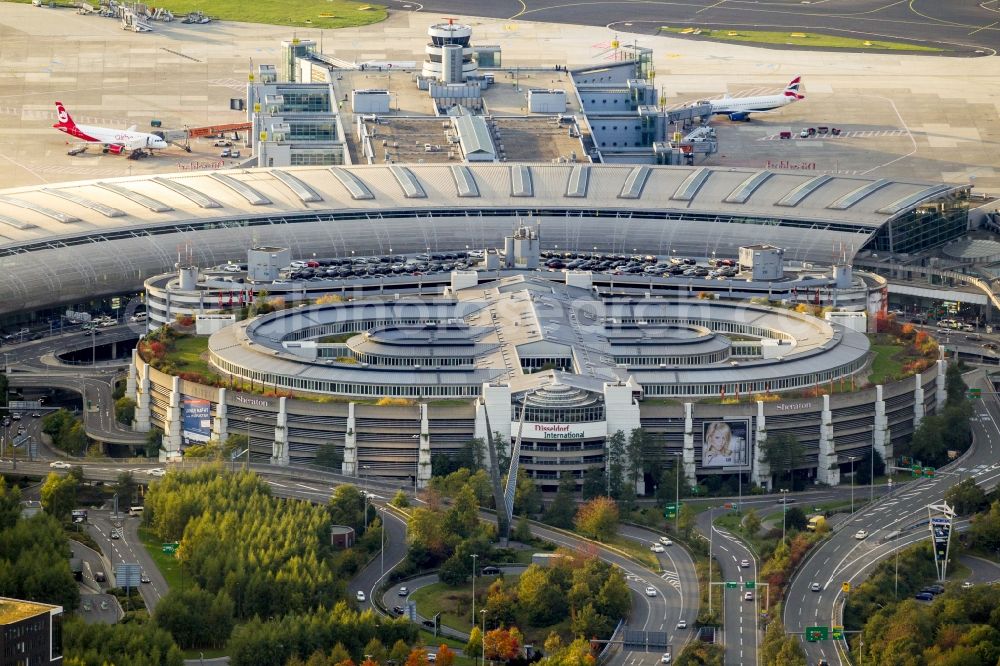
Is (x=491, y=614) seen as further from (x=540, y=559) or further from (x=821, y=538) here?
(x=821, y=538)

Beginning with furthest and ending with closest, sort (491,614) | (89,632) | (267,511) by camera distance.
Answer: (267,511), (491,614), (89,632)

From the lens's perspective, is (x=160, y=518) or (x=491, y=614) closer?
(x=491, y=614)

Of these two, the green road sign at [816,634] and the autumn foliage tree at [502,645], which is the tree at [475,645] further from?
the green road sign at [816,634]

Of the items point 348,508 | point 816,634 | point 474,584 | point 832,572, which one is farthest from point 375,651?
point 832,572

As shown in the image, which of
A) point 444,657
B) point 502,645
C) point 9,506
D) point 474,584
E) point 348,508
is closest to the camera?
point 444,657

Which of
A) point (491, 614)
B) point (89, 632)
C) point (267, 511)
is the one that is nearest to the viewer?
point (89, 632)

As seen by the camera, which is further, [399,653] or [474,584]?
[474,584]

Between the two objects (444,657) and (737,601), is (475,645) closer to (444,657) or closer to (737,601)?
Answer: (444,657)

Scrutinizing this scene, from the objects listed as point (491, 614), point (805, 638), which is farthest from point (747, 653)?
point (491, 614)

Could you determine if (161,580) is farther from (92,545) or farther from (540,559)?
(540,559)
